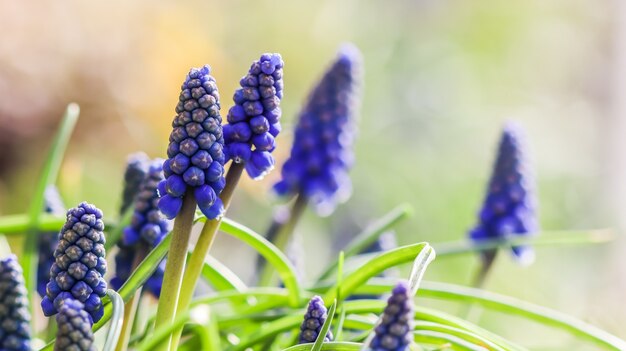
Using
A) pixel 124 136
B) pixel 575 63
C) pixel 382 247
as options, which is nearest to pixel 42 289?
pixel 382 247

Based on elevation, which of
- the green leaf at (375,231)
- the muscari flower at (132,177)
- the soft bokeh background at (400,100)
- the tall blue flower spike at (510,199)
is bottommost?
the muscari flower at (132,177)

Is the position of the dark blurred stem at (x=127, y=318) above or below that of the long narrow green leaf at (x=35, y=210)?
below

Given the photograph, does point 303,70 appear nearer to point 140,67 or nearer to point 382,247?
point 140,67

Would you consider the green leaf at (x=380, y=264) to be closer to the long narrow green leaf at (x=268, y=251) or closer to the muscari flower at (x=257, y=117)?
the long narrow green leaf at (x=268, y=251)

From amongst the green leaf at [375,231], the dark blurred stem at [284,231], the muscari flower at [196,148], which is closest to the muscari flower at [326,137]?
the dark blurred stem at [284,231]

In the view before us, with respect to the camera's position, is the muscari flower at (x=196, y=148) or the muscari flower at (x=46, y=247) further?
the muscari flower at (x=46, y=247)

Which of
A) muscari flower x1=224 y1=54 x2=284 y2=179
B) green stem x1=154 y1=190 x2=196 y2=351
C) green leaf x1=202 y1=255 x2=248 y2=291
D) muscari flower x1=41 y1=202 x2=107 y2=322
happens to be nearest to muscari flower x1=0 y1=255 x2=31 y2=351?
muscari flower x1=41 y1=202 x2=107 y2=322

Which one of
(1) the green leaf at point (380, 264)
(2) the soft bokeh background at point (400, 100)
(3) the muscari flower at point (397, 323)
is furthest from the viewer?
(2) the soft bokeh background at point (400, 100)
